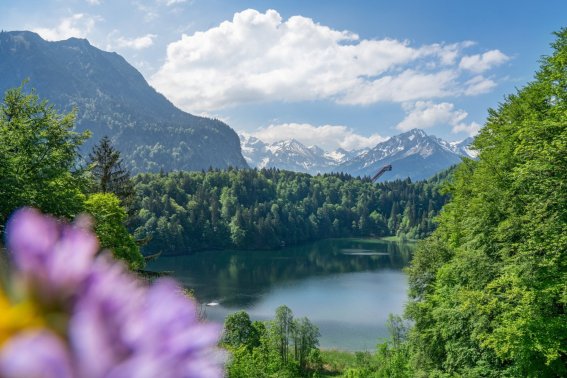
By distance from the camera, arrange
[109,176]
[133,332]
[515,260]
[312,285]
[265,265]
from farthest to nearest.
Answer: [265,265] < [312,285] < [109,176] < [515,260] < [133,332]

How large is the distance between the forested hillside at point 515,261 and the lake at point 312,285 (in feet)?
62.5

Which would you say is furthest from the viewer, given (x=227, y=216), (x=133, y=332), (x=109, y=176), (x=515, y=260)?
(x=227, y=216)

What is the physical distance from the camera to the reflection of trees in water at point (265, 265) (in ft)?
253

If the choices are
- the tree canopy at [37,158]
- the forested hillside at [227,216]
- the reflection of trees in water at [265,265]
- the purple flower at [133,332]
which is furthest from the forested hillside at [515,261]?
the forested hillside at [227,216]

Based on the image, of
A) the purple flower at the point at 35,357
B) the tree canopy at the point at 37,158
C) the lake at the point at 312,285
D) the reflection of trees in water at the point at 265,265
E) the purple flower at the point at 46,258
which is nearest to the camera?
the purple flower at the point at 35,357

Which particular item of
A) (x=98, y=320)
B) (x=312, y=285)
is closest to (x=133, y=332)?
(x=98, y=320)

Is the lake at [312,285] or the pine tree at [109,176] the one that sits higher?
the pine tree at [109,176]

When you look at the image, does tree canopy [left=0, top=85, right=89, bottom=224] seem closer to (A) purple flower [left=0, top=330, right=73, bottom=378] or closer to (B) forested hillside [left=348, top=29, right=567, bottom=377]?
(A) purple flower [left=0, top=330, right=73, bottom=378]

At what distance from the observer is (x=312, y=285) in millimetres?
84750

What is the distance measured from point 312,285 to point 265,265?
999 inches

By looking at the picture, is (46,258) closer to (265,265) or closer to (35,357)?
(35,357)

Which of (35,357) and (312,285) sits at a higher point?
(35,357)

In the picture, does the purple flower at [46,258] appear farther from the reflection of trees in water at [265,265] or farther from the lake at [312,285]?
the reflection of trees in water at [265,265]

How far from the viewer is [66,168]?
61.3 feet
